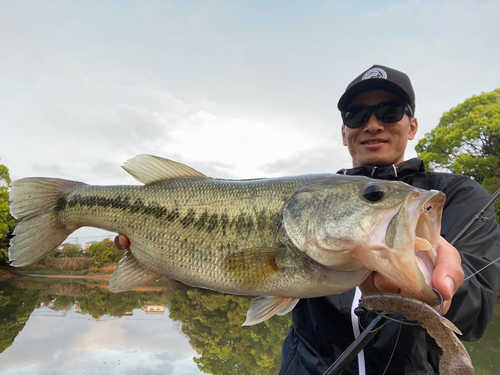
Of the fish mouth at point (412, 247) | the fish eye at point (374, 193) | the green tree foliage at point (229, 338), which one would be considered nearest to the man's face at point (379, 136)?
the fish eye at point (374, 193)

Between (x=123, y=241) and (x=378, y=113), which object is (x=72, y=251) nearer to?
(x=123, y=241)

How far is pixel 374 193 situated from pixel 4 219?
95.1ft

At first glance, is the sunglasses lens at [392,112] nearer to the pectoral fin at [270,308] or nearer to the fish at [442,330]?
the pectoral fin at [270,308]

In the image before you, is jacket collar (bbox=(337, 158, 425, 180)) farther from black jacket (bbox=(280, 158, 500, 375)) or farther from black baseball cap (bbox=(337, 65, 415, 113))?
black baseball cap (bbox=(337, 65, 415, 113))

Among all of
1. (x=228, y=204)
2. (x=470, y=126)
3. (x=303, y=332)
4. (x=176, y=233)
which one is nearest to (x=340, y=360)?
(x=303, y=332)

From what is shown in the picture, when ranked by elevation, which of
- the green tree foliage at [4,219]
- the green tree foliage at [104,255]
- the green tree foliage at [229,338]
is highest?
the green tree foliage at [4,219]

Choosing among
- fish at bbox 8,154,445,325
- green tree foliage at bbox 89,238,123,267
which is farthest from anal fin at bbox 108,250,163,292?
green tree foliage at bbox 89,238,123,267

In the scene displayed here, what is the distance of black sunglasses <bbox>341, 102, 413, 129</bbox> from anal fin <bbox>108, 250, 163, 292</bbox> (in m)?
2.31

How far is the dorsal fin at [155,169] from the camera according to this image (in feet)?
7.81

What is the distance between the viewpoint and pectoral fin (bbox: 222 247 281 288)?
1745mm

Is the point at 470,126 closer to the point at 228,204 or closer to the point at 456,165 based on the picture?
the point at 456,165

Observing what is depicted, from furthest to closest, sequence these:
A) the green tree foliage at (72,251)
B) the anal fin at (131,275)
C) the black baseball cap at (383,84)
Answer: the green tree foliage at (72,251) → the black baseball cap at (383,84) → the anal fin at (131,275)

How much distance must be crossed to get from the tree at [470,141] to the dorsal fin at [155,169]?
635 inches

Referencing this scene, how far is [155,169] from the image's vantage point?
240 centimetres
